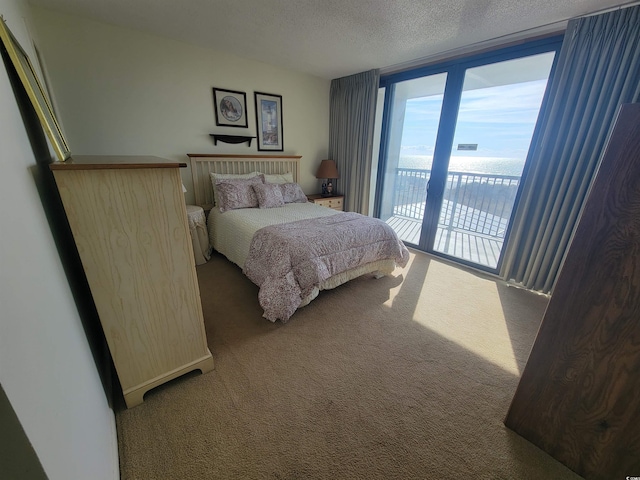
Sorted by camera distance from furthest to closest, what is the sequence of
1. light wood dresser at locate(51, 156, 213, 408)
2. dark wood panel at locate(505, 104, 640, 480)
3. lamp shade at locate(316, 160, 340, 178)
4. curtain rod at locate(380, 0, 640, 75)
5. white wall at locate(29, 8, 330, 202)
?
lamp shade at locate(316, 160, 340, 178)
white wall at locate(29, 8, 330, 202)
curtain rod at locate(380, 0, 640, 75)
light wood dresser at locate(51, 156, 213, 408)
dark wood panel at locate(505, 104, 640, 480)

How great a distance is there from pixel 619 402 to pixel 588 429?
0.64 feet

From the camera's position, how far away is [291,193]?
3.64m

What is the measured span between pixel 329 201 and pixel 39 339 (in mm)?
3831

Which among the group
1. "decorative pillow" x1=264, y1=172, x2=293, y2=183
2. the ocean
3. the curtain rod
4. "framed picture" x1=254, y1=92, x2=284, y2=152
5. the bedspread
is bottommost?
the bedspread

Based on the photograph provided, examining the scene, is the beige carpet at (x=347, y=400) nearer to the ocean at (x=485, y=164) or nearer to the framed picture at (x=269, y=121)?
the ocean at (x=485, y=164)

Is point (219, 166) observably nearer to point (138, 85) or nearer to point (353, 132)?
point (138, 85)

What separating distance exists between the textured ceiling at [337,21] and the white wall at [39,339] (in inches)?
78.3

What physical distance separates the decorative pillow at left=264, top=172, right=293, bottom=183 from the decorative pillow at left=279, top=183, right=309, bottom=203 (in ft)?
0.66

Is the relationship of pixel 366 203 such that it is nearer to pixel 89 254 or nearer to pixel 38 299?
pixel 89 254

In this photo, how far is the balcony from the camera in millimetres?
3351

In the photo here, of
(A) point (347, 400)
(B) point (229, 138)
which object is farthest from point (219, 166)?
(A) point (347, 400)

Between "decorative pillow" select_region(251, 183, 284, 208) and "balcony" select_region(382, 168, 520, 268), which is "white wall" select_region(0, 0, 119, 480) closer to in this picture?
"decorative pillow" select_region(251, 183, 284, 208)

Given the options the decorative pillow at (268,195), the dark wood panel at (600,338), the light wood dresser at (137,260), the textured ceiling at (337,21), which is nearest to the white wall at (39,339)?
the light wood dresser at (137,260)

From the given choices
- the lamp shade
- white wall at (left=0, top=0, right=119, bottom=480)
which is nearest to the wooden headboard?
the lamp shade
